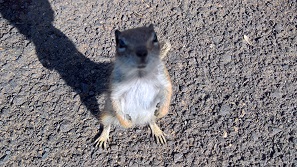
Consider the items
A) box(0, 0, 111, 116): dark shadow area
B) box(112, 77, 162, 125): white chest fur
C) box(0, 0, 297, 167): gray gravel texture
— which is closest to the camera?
box(112, 77, 162, 125): white chest fur

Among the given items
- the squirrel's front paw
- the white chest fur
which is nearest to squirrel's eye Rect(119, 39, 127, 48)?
the white chest fur


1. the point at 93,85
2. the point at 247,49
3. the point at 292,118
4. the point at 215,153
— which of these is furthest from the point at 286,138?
the point at 93,85

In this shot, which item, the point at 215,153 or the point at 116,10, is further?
the point at 116,10

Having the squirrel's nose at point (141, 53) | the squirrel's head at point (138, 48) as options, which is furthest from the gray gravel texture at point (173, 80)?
the squirrel's nose at point (141, 53)

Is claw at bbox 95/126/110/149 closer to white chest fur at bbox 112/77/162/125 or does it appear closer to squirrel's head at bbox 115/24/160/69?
white chest fur at bbox 112/77/162/125

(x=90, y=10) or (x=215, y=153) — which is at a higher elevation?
(x=90, y=10)

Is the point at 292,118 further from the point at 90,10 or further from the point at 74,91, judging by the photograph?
the point at 90,10

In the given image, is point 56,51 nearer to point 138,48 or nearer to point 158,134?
point 158,134
